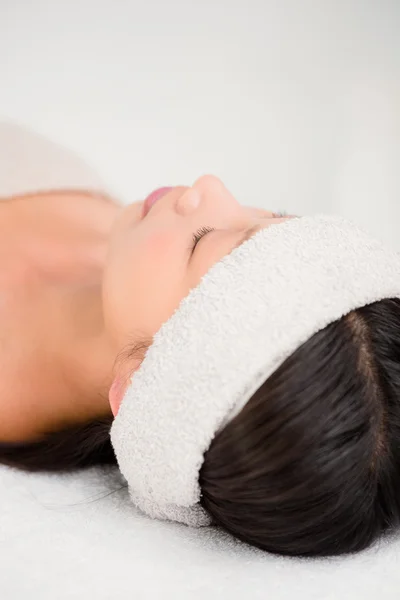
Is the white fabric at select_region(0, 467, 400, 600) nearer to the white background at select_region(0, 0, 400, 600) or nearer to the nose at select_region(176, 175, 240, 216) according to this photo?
the nose at select_region(176, 175, 240, 216)

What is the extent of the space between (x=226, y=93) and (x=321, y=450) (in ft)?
3.67

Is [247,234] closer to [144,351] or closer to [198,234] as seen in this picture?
[198,234]

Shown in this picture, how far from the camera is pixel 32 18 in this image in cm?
143

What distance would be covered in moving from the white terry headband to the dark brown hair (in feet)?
0.06

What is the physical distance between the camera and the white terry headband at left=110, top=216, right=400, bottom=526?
2.31 feet

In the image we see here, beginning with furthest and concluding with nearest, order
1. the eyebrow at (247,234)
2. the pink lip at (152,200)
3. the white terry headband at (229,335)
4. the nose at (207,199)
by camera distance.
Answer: the pink lip at (152,200), the nose at (207,199), the eyebrow at (247,234), the white terry headband at (229,335)

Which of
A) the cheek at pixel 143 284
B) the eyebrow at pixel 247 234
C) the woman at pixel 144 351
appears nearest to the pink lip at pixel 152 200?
the woman at pixel 144 351

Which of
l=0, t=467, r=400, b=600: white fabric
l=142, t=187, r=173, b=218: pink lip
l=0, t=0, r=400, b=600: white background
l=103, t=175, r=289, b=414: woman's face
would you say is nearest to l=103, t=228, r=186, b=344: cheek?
l=103, t=175, r=289, b=414: woman's face

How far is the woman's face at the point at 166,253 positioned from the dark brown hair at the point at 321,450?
179mm

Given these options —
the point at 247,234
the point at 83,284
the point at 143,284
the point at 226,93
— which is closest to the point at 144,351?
the point at 143,284

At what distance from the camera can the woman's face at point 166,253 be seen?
2.72 feet

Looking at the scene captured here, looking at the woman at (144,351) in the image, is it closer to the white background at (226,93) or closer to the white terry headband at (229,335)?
the white terry headband at (229,335)

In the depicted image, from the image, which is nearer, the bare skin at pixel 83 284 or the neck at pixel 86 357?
the bare skin at pixel 83 284

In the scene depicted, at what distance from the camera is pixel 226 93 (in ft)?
5.28
